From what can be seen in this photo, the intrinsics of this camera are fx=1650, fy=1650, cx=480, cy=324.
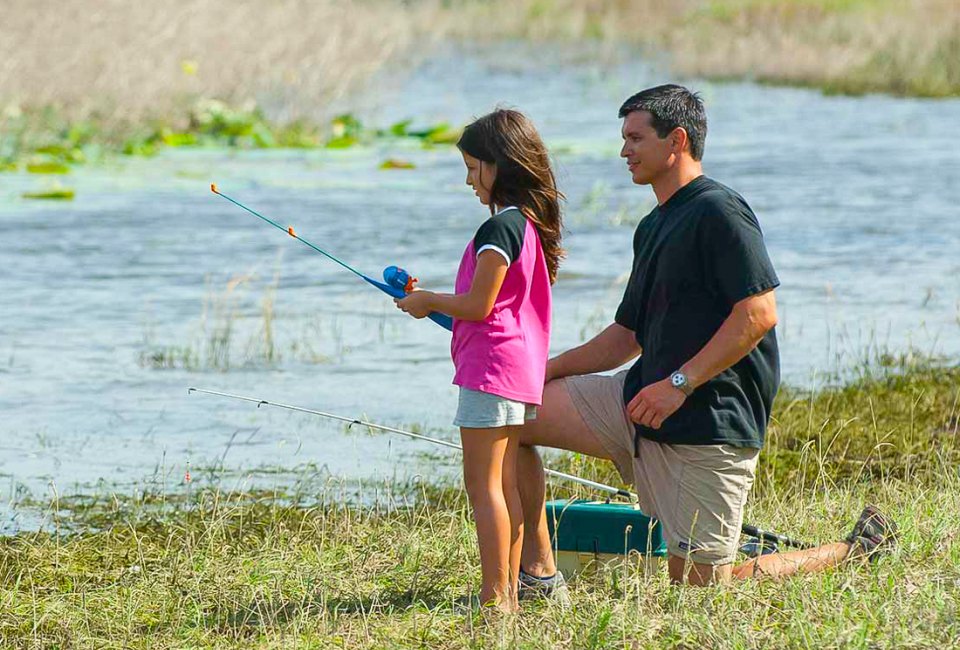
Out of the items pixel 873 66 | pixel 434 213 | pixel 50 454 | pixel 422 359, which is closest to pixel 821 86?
pixel 873 66

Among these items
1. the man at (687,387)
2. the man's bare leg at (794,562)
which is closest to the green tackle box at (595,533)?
the man at (687,387)

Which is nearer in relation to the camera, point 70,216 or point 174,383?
point 174,383

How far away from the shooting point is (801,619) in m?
3.98

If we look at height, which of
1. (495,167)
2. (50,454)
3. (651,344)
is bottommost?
(50,454)

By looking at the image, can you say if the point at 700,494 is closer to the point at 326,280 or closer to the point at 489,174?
the point at 489,174

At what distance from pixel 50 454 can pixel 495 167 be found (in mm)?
3276

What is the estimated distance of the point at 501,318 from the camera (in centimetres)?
442

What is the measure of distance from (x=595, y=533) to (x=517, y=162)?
1.18m

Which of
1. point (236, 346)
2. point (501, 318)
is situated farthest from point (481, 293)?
point (236, 346)

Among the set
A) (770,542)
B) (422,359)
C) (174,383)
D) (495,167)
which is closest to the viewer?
(495,167)

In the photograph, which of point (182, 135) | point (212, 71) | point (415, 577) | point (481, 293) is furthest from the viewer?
point (212, 71)

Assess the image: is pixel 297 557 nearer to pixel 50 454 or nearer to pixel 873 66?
pixel 50 454

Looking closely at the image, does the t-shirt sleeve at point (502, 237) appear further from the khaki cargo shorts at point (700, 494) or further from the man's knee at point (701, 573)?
the man's knee at point (701, 573)

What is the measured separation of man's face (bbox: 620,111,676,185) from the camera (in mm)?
4539
